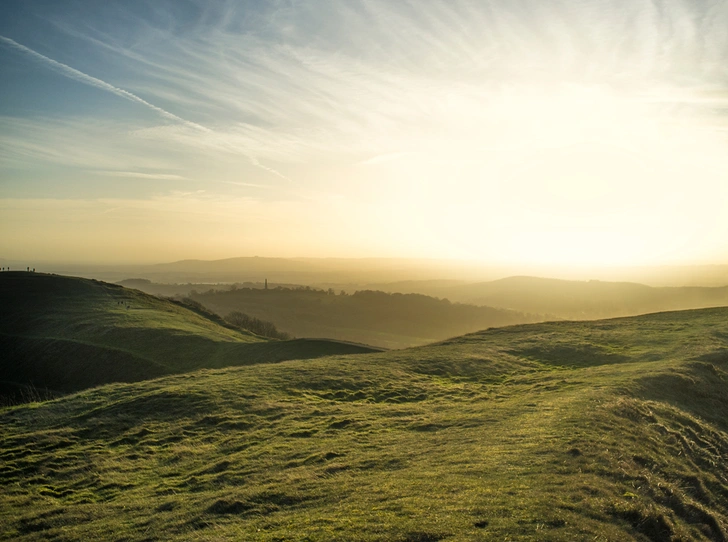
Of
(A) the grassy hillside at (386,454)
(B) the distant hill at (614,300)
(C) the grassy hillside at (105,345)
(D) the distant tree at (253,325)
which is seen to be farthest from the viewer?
(B) the distant hill at (614,300)

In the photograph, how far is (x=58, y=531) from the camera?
1162 cm

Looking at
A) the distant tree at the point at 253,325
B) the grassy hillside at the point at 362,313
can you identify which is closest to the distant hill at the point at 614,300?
the grassy hillside at the point at 362,313

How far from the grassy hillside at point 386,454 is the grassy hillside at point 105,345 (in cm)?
1128

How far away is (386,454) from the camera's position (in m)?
14.3

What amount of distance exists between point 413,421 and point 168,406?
10736mm

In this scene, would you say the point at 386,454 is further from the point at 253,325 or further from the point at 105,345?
the point at 253,325

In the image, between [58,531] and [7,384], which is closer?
[58,531]

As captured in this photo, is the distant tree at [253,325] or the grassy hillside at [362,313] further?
the grassy hillside at [362,313]

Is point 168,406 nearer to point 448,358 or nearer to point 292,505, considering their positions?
point 292,505

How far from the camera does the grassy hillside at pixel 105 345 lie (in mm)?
38094

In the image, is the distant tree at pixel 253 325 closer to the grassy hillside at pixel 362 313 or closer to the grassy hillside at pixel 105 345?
the grassy hillside at pixel 105 345

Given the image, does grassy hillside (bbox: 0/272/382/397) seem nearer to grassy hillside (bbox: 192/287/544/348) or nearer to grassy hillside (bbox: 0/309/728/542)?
grassy hillside (bbox: 0/309/728/542)

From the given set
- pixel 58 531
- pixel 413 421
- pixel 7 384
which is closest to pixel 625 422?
pixel 413 421

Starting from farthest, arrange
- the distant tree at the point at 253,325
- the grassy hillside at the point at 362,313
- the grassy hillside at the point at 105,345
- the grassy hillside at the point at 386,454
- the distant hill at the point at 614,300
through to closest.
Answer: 1. the distant hill at the point at 614,300
2. the grassy hillside at the point at 362,313
3. the distant tree at the point at 253,325
4. the grassy hillside at the point at 105,345
5. the grassy hillside at the point at 386,454
